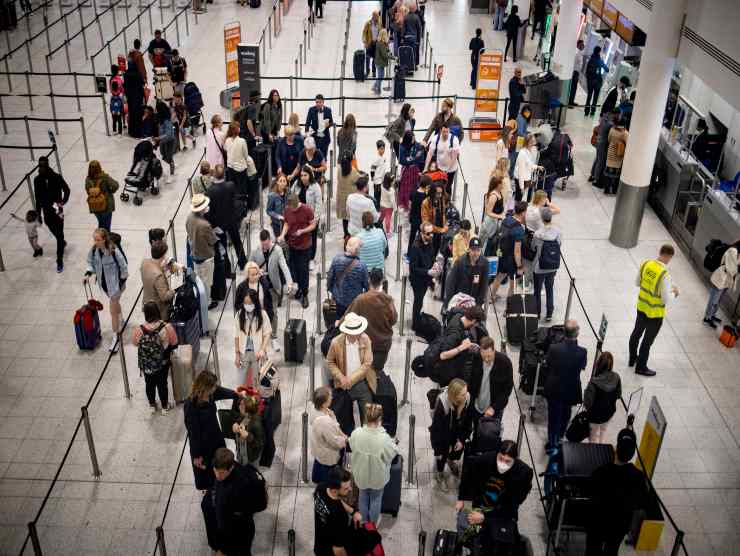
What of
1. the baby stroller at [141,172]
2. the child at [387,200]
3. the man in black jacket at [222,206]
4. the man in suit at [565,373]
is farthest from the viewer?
the baby stroller at [141,172]

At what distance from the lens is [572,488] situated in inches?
331

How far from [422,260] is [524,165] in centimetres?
Answer: 415

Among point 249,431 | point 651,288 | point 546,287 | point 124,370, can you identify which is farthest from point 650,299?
point 124,370

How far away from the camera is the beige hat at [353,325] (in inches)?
359

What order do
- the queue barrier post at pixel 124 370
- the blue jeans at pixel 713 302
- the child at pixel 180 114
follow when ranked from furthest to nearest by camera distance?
the child at pixel 180 114, the blue jeans at pixel 713 302, the queue barrier post at pixel 124 370

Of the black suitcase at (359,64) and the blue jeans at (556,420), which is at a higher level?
the black suitcase at (359,64)

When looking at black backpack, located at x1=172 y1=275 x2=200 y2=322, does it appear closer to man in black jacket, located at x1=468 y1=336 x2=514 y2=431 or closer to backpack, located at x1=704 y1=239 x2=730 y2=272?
man in black jacket, located at x1=468 y1=336 x2=514 y2=431

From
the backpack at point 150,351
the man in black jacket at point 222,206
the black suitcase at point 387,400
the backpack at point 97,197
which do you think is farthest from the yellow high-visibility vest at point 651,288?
the backpack at point 97,197

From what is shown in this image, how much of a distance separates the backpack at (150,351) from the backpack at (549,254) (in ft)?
17.1

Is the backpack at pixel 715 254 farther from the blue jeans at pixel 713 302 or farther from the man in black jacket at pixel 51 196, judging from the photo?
the man in black jacket at pixel 51 196

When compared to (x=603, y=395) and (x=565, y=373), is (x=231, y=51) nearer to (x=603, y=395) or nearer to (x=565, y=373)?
(x=565, y=373)

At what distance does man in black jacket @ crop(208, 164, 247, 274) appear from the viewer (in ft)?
40.7

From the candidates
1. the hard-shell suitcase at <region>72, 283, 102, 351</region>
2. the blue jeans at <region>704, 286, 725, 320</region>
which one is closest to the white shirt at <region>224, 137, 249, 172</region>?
the hard-shell suitcase at <region>72, 283, 102, 351</region>

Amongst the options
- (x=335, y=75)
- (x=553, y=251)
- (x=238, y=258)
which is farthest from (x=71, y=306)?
(x=335, y=75)
